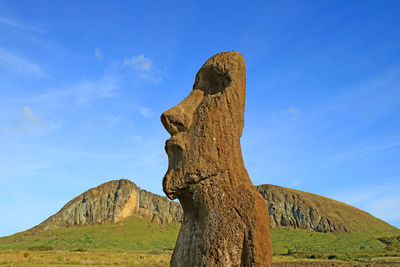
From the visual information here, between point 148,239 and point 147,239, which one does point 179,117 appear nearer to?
point 147,239

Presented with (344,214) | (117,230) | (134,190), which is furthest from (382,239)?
(134,190)

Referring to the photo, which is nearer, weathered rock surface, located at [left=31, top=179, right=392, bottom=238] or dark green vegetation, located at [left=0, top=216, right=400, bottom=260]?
dark green vegetation, located at [left=0, top=216, right=400, bottom=260]

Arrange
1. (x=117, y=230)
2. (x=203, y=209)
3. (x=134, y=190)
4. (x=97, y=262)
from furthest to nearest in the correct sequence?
1. (x=134, y=190)
2. (x=117, y=230)
3. (x=97, y=262)
4. (x=203, y=209)

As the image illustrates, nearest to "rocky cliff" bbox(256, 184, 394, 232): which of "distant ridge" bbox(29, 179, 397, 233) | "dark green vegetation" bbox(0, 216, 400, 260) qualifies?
"distant ridge" bbox(29, 179, 397, 233)

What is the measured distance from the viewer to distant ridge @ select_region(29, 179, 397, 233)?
80.1 metres

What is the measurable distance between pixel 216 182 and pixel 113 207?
82008 mm

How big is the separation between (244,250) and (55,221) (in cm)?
8242

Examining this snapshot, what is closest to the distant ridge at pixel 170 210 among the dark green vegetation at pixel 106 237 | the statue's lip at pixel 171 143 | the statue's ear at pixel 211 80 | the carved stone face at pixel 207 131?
the dark green vegetation at pixel 106 237

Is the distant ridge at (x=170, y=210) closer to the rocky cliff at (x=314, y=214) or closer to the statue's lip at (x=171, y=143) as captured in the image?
the rocky cliff at (x=314, y=214)

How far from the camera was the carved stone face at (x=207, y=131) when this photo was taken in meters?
7.01

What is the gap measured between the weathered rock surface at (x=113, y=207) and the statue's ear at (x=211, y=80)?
77976 millimetres

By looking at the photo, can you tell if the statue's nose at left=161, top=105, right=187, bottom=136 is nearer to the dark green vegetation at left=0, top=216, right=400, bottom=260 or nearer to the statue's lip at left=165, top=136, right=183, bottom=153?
the statue's lip at left=165, top=136, right=183, bottom=153

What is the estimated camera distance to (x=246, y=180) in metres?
7.25

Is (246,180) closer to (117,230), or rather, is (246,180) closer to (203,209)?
(203,209)
